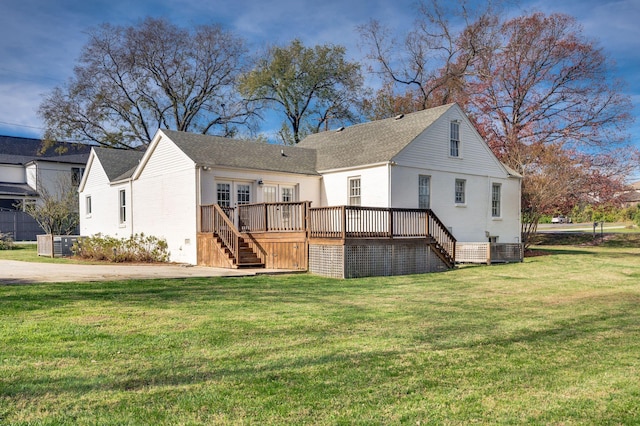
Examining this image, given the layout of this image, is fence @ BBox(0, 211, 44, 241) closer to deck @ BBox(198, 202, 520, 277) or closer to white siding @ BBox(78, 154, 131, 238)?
white siding @ BBox(78, 154, 131, 238)

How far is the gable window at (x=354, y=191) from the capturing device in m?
20.3

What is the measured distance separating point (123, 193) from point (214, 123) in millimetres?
18166

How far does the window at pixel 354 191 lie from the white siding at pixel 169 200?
6417 millimetres

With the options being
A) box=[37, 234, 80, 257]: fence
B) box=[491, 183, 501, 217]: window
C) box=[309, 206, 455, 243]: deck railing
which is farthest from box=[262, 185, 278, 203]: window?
box=[491, 183, 501, 217]: window

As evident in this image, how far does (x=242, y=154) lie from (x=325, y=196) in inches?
161

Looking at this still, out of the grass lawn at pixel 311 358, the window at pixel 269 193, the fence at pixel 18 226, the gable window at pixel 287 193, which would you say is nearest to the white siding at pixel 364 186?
the gable window at pixel 287 193

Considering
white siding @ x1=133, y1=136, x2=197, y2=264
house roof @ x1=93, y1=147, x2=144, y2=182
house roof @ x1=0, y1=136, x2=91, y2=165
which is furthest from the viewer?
house roof @ x1=0, y1=136, x2=91, y2=165

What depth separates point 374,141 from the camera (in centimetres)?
2155

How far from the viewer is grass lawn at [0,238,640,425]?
3891mm

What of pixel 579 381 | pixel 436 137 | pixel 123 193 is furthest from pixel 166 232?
pixel 579 381

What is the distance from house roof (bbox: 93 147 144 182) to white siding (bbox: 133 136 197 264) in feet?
10.9

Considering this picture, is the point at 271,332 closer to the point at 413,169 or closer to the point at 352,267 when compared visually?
the point at 352,267

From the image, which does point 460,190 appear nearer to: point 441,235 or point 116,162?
point 441,235

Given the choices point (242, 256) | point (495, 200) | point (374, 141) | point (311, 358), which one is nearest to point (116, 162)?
point (242, 256)
